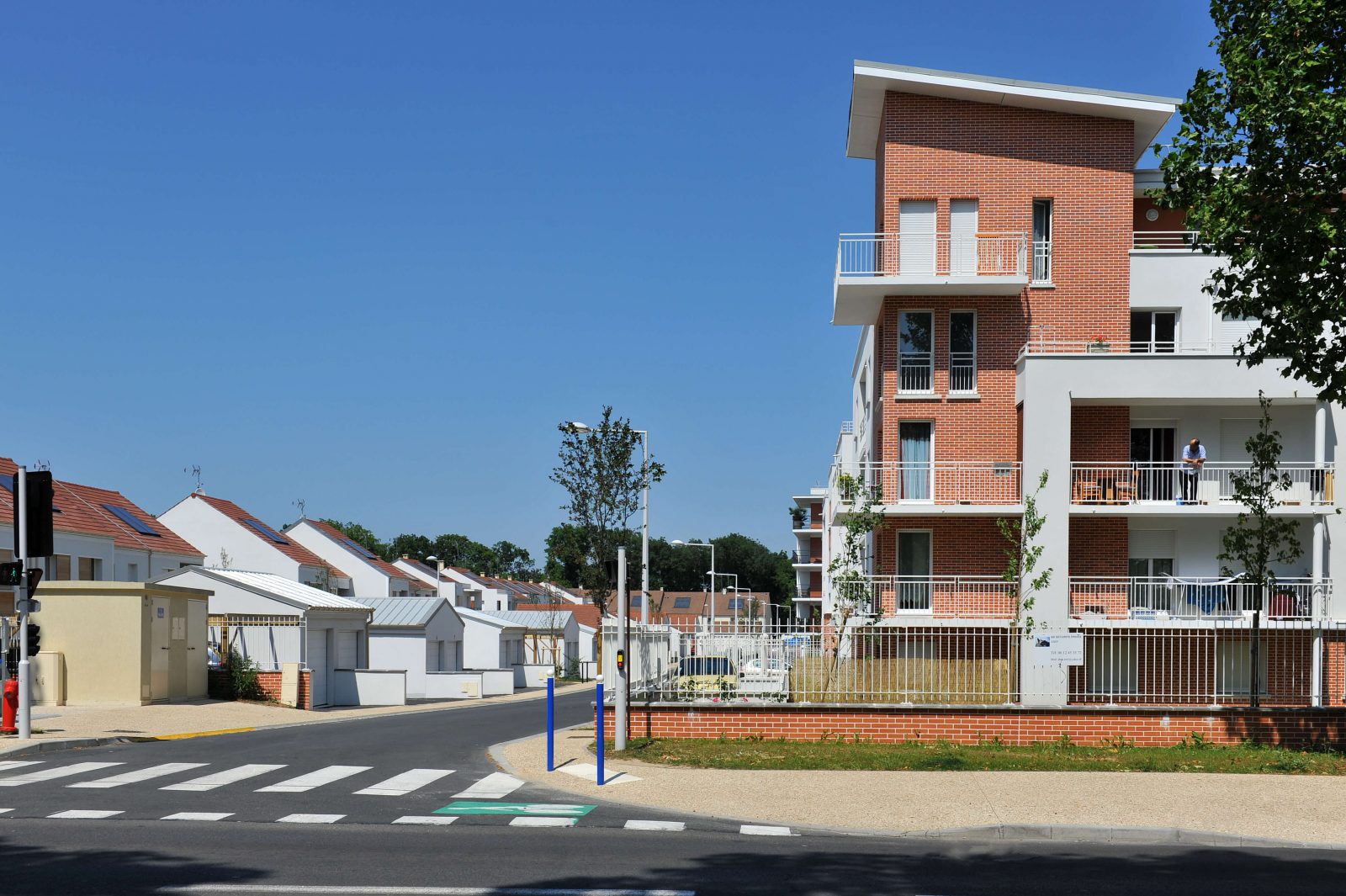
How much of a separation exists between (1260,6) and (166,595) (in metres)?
25.5

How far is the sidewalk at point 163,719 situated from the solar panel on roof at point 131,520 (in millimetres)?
25504

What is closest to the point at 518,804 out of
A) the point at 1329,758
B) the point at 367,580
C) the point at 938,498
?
the point at 1329,758

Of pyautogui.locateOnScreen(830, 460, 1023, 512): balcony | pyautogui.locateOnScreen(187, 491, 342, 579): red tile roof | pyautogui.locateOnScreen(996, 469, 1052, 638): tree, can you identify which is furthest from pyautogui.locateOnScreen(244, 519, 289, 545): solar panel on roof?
pyautogui.locateOnScreen(996, 469, 1052, 638): tree

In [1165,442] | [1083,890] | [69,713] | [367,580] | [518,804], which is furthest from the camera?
[367,580]

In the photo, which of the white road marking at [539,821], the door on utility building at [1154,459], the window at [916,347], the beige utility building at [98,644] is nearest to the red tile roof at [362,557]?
the beige utility building at [98,644]

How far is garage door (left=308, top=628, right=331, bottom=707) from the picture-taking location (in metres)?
36.4

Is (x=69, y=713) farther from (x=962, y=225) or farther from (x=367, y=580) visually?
(x=367, y=580)

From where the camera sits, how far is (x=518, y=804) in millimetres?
15188

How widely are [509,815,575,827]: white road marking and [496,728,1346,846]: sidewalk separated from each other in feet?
4.92

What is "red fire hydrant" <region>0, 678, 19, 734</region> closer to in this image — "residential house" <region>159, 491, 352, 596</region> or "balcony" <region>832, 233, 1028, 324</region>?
"balcony" <region>832, 233, 1028, 324</region>

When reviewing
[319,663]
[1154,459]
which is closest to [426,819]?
[1154,459]

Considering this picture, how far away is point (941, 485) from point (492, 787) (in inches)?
692

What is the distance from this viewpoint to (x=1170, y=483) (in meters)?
30.7

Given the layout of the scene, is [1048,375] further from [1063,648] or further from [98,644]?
[98,644]
